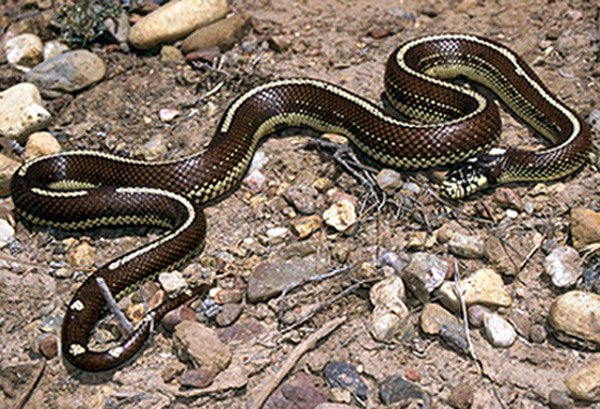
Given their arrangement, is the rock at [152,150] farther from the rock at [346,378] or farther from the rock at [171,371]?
the rock at [346,378]

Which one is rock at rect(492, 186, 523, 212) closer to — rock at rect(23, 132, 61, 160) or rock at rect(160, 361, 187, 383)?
rock at rect(160, 361, 187, 383)

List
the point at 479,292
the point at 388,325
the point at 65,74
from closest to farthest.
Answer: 1. the point at 388,325
2. the point at 479,292
3. the point at 65,74

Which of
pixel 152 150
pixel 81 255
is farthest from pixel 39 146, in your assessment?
pixel 81 255

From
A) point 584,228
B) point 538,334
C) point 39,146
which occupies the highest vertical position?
point 584,228

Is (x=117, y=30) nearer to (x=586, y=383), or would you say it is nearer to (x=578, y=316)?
(x=578, y=316)

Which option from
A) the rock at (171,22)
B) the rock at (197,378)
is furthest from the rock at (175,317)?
the rock at (171,22)

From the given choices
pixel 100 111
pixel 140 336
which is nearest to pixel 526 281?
pixel 140 336

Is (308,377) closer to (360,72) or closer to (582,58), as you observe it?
(360,72)

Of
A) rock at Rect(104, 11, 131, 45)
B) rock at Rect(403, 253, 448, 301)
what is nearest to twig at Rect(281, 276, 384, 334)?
rock at Rect(403, 253, 448, 301)
